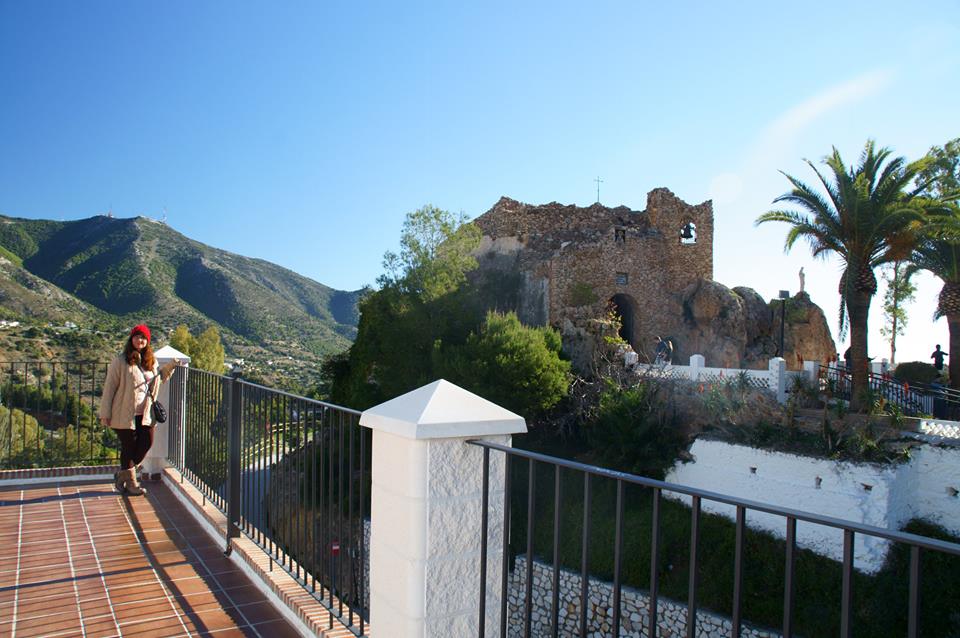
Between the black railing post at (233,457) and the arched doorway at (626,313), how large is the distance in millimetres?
19816

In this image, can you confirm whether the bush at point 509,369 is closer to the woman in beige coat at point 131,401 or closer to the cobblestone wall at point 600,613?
the cobblestone wall at point 600,613

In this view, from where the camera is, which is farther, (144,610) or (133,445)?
(133,445)

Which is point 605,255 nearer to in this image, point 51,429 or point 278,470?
point 51,429

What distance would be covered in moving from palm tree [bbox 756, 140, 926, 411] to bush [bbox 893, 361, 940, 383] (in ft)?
20.2

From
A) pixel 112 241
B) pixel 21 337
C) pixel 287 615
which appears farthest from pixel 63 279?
pixel 287 615

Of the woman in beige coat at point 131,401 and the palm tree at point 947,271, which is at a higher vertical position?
the palm tree at point 947,271

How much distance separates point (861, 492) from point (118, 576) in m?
12.6

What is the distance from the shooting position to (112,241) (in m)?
41.8

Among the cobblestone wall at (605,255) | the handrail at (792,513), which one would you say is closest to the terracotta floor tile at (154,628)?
the handrail at (792,513)

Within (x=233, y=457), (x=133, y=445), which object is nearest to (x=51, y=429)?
(x=133, y=445)

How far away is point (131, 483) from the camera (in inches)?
202

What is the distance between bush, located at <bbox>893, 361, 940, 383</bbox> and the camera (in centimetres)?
1888

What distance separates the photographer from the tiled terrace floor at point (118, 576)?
2.93 m

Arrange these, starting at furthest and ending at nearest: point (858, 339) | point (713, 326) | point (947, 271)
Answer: point (713, 326) → point (947, 271) → point (858, 339)
